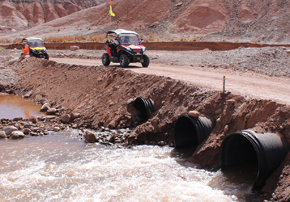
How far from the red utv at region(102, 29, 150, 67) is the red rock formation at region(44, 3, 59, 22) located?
2652 inches

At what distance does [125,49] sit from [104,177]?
947cm

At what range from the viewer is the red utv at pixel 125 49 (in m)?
15.7

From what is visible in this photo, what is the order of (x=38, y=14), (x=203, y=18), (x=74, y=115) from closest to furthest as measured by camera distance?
(x=74, y=115)
(x=203, y=18)
(x=38, y=14)

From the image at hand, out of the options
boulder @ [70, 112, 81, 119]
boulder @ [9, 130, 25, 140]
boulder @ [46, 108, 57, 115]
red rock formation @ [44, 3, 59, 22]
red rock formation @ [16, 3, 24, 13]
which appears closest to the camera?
boulder @ [9, 130, 25, 140]

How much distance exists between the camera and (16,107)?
15.9 m

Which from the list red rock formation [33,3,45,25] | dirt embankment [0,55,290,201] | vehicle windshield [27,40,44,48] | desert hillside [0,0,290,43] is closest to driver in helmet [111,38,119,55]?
dirt embankment [0,55,290,201]

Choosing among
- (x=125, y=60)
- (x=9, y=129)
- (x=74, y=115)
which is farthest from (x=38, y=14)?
(x=9, y=129)

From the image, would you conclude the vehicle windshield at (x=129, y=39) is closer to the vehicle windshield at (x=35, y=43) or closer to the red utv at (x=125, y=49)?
the red utv at (x=125, y=49)

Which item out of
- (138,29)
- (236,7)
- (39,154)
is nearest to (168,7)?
(138,29)

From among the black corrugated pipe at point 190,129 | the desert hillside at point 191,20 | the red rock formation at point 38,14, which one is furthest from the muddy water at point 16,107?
the red rock formation at point 38,14

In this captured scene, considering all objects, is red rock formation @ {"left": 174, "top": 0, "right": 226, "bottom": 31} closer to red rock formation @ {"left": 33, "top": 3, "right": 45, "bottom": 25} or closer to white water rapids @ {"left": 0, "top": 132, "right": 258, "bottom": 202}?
white water rapids @ {"left": 0, "top": 132, "right": 258, "bottom": 202}

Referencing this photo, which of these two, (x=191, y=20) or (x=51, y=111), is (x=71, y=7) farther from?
(x=51, y=111)

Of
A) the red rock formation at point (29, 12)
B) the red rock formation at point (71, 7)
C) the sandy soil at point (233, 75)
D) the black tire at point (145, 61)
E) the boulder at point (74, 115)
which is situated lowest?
the boulder at point (74, 115)

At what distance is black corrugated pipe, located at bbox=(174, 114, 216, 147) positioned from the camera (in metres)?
8.11
